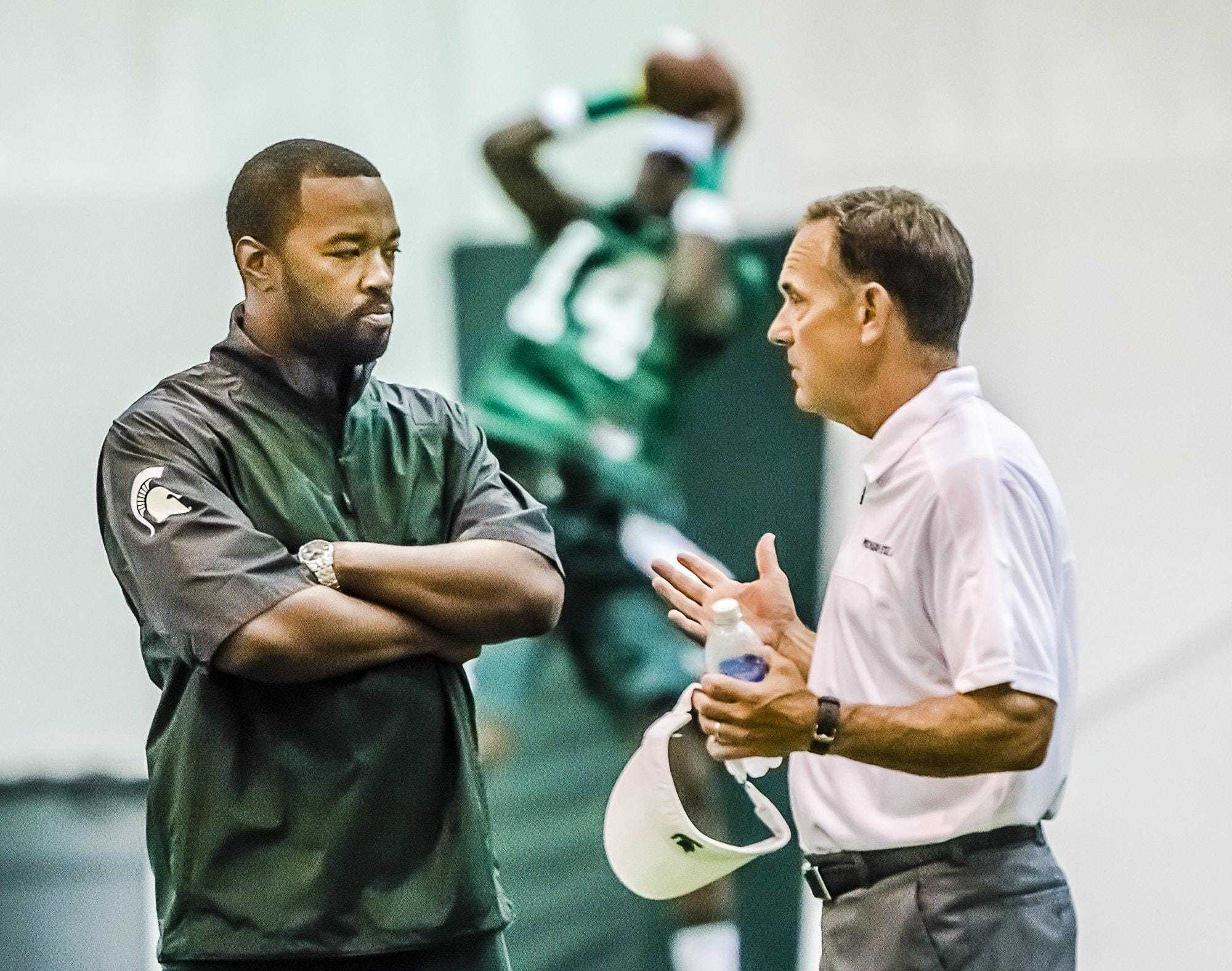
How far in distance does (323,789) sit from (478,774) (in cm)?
16

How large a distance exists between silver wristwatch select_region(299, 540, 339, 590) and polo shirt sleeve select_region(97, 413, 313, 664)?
1 centimetres

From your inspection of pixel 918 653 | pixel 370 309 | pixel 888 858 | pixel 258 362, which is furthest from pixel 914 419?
pixel 258 362

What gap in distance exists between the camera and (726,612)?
148cm

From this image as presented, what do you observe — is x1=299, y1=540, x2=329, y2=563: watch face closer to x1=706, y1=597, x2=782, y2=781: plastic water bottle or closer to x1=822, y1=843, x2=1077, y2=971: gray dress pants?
x1=706, y1=597, x2=782, y2=781: plastic water bottle

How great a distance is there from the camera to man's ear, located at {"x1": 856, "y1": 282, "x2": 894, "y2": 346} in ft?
4.94

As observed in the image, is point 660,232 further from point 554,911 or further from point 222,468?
point 222,468

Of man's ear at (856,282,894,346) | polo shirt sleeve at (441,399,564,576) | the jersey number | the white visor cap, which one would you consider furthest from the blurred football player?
man's ear at (856,282,894,346)

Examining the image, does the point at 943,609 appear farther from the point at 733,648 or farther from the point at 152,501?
the point at 152,501

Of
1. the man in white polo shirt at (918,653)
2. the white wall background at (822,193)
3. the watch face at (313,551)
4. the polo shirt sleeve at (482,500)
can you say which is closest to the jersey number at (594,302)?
the white wall background at (822,193)

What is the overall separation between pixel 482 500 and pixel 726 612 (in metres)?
0.29

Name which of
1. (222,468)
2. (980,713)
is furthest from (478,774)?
(980,713)

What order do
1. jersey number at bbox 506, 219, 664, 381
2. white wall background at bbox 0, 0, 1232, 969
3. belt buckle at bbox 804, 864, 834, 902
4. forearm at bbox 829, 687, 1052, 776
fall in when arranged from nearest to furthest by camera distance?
forearm at bbox 829, 687, 1052, 776 → belt buckle at bbox 804, 864, 834, 902 → white wall background at bbox 0, 0, 1232, 969 → jersey number at bbox 506, 219, 664, 381

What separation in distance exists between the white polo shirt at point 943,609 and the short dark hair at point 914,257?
0.06 metres

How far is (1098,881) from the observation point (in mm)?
3029
